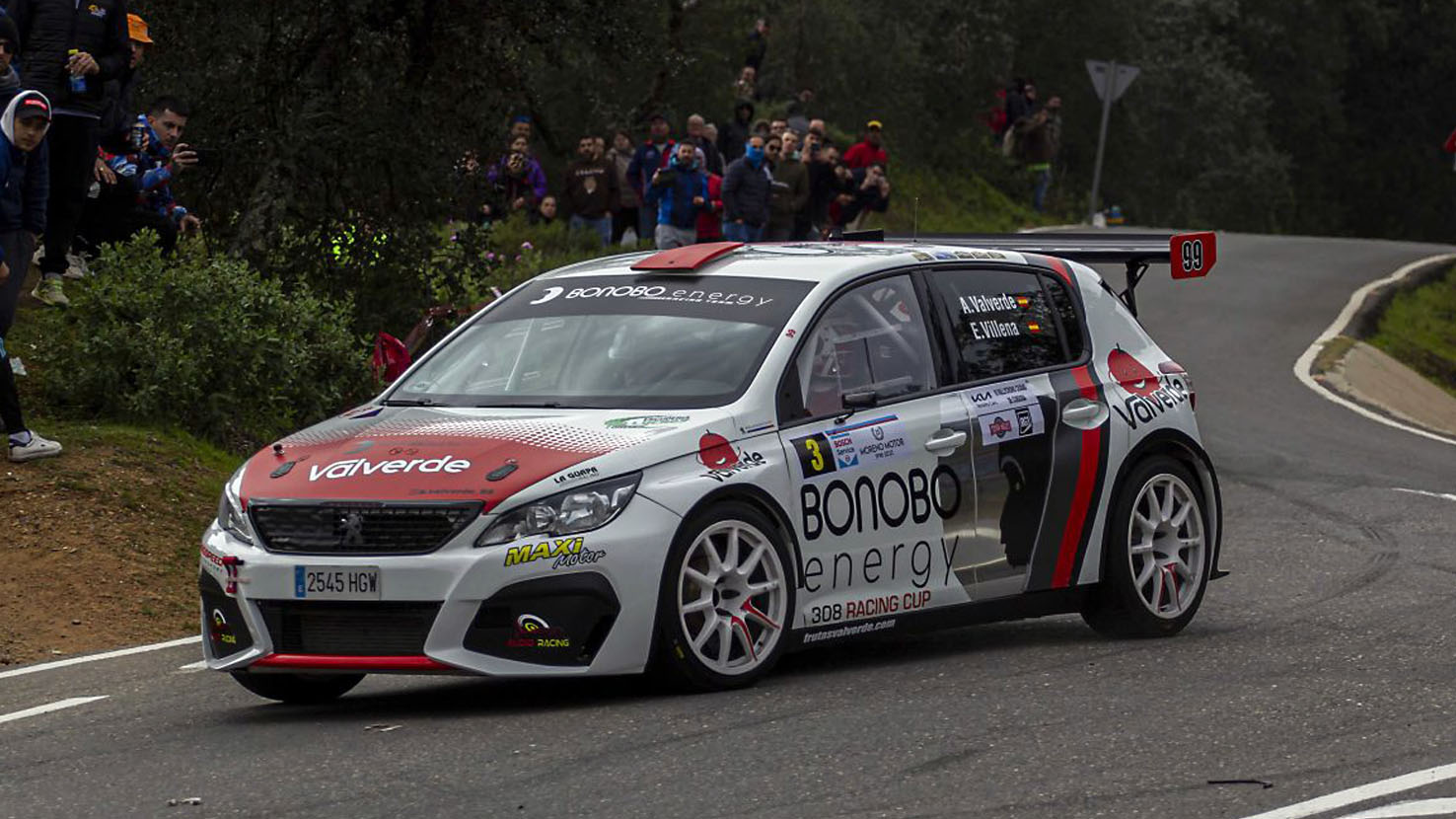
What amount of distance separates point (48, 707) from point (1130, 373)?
4546 millimetres

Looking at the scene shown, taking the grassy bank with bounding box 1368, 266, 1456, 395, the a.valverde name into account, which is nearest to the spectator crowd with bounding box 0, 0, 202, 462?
the a.valverde name

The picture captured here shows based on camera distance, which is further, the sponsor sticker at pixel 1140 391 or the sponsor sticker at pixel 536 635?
the sponsor sticker at pixel 1140 391

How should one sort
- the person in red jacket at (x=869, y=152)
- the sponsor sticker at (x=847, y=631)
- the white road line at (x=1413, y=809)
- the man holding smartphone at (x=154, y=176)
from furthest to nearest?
the person in red jacket at (x=869, y=152), the man holding smartphone at (x=154, y=176), the sponsor sticker at (x=847, y=631), the white road line at (x=1413, y=809)

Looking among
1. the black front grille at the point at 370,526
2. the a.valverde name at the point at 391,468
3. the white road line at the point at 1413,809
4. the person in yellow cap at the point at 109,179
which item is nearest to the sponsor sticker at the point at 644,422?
the a.valverde name at the point at 391,468

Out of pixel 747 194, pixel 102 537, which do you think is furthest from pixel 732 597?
pixel 747 194

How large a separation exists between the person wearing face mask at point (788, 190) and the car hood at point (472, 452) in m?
16.9

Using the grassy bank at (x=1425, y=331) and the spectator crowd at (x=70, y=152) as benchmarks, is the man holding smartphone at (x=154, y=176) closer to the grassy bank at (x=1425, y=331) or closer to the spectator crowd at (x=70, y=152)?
the spectator crowd at (x=70, y=152)

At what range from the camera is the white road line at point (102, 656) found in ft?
32.3

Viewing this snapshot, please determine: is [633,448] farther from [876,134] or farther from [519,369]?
[876,134]

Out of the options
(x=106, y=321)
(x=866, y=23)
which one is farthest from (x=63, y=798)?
(x=866, y=23)

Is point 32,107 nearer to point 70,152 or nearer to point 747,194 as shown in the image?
point 70,152

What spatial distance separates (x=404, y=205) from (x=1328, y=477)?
6.75 meters

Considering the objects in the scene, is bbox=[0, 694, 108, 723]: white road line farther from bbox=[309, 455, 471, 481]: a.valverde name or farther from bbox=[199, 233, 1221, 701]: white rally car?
bbox=[309, 455, 471, 481]: a.valverde name

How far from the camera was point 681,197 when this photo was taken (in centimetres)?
2402
